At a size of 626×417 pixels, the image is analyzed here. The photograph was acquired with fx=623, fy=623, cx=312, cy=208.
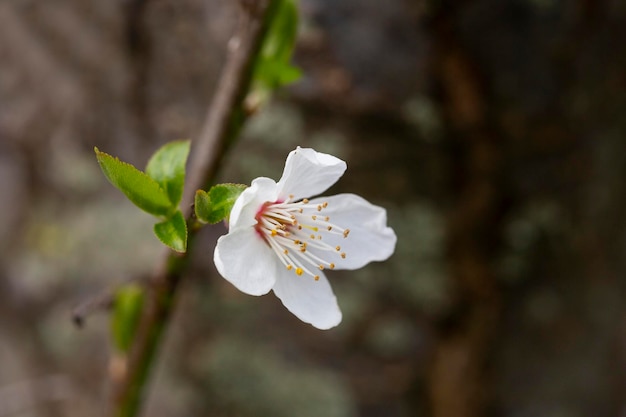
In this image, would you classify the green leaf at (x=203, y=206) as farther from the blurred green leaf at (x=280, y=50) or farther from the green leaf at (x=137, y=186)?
the blurred green leaf at (x=280, y=50)

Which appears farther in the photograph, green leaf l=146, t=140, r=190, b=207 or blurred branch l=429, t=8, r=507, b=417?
blurred branch l=429, t=8, r=507, b=417

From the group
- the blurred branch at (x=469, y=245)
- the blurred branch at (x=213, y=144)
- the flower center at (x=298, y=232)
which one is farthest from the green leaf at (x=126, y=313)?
the blurred branch at (x=469, y=245)

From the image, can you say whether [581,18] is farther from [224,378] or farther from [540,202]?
[224,378]

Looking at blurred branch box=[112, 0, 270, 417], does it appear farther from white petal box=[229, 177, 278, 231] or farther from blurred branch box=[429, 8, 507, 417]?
blurred branch box=[429, 8, 507, 417]

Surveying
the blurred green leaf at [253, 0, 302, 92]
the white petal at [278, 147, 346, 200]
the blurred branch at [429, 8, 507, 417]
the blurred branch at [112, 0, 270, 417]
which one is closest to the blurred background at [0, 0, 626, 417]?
the blurred branch at [429, 8, 507, 417]

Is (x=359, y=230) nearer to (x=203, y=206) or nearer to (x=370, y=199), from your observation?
(x=203, y=206)

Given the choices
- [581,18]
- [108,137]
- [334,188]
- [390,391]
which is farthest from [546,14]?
[108,137]
